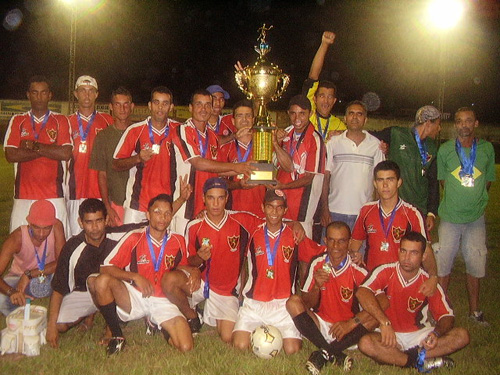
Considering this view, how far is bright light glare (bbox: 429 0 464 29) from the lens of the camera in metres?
9.96

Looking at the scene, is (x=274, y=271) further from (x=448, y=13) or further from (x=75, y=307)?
(x=448, y=13)

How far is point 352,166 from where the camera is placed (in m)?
5.29

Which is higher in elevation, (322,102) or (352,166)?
(322,102)

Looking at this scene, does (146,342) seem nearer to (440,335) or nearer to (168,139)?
(168,139)

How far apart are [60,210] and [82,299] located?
120 centimetres

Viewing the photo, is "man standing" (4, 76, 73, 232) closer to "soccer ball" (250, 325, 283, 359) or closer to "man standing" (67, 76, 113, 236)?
"man standing" (67, 76, 113, 236)

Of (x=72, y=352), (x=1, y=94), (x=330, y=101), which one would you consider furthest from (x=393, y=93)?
(x=72, y=352)

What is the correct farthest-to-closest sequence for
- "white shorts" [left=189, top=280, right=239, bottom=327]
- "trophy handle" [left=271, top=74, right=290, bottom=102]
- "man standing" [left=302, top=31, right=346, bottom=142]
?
"man standing" [left=302, top=31, right=346, bottom=142] < "trophy handle" [left=271, top=74, right=290, bottom=102] < "white shorts" [left=189, top=280, right=239, bottom=327]

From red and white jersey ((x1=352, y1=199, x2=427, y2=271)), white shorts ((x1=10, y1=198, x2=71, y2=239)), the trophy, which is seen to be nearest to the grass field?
red and white jersey ((x1=352, y1=199, x2=427, y2=271))

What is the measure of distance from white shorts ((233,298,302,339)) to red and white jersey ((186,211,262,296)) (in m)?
0.35

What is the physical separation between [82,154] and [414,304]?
11.4 feet

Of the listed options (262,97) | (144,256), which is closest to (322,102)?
(262,97)

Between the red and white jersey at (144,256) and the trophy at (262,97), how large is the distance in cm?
92

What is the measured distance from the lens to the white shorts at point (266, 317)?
4.54 meters
